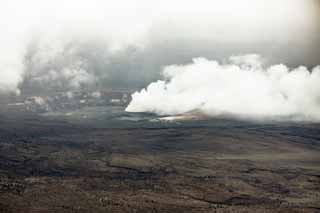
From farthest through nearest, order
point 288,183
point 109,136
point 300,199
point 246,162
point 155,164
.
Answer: point 109,136 → point 246,162 → point 155,164 → point 288,183 → point 300,199

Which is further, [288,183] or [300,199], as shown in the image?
[288,183]

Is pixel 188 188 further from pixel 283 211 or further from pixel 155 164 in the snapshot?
pixel 155 164

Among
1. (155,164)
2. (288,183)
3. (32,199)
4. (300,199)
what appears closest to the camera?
(32,199)

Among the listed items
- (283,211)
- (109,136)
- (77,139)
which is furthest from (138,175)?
(109,136)

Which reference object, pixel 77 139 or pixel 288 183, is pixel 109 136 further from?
pixel 288 183

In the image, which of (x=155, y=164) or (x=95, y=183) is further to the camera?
(x=155, y=164)

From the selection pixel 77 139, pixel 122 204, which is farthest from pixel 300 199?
pixel 77 139
